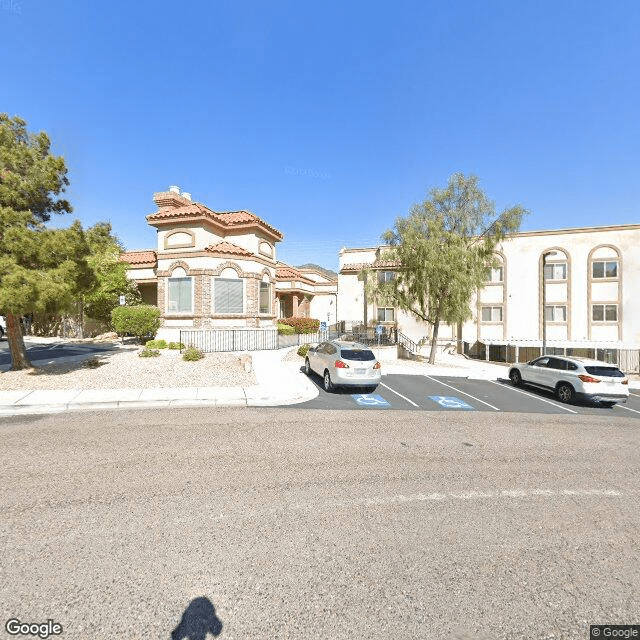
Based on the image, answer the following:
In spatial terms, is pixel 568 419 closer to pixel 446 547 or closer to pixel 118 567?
pixel 446 547

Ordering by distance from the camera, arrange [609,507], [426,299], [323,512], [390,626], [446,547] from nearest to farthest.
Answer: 1. [390,626]
2. [446,547]
3. [323,512]
4. [609,507]
5. [426,299]

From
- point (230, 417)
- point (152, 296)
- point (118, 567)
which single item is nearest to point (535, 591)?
point (118, 567)

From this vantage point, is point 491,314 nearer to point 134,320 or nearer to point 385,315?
point 385,315

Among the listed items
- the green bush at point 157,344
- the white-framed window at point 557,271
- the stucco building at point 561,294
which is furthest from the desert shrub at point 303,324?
the white-framed window at point 557,271

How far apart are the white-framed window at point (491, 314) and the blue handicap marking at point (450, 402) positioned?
21.2 m

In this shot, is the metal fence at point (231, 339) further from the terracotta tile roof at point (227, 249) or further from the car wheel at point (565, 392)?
the car wheel at point (565, 392)

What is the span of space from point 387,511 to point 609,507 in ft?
10.8

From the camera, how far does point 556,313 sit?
29.0 m

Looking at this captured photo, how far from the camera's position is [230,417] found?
8438mm

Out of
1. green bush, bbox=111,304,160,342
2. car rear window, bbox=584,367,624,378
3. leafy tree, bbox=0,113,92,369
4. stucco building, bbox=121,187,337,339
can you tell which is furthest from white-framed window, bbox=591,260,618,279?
leafy tree, bbox=0,113,92,369

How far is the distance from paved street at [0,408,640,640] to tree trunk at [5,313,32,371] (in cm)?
738

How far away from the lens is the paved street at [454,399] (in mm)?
10391

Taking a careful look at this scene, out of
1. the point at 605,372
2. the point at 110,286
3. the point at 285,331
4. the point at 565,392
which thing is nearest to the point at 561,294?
the point at 605,372

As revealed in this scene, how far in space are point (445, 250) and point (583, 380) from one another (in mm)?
9494
